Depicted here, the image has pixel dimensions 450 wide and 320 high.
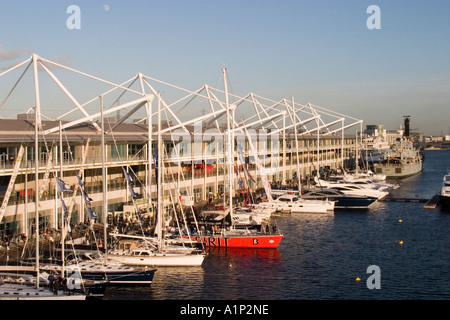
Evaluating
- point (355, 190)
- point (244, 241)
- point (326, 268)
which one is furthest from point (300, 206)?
point (326, 268)

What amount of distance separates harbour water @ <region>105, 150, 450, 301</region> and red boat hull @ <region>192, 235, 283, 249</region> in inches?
21.0

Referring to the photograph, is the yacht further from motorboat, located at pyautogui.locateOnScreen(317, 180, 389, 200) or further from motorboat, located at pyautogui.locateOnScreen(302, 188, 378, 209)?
motorboat, located at pyautogui.locateOnScreen(302, 188, 378, 209)

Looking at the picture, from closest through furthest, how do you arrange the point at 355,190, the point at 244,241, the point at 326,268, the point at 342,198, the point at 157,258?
1. the point at 157,258
2. the point at 326,268
3. the point at 244,241
4. the point at 342,198
5. the point at 355,190

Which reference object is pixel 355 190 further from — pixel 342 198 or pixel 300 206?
pixel 300 206

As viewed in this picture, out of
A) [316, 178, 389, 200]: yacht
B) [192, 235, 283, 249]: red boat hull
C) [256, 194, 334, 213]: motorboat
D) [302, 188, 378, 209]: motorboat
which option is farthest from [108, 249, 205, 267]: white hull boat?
[316, 178, 389, 200]: yacht

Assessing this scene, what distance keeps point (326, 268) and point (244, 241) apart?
6832 millimetres

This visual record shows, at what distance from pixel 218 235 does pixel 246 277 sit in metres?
7.47

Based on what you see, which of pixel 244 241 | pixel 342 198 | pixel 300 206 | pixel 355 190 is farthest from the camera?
pixel 355 190

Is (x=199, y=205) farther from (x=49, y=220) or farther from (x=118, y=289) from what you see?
(x=118, y=289)

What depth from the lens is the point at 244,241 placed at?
35.4 m

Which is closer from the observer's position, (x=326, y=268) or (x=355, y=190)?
(x=326, y=268)

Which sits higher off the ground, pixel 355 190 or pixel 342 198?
pixel 355 190
